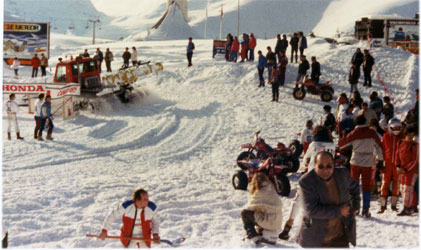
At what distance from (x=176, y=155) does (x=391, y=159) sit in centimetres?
564

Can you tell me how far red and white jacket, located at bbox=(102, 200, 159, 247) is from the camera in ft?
17.5

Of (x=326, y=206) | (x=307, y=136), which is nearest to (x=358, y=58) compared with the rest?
(x=307, y=136)

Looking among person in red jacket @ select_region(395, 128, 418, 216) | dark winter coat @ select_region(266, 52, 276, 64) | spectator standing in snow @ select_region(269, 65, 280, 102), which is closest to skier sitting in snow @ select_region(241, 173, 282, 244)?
person in red jacket @ select_region(395, 128, 418, 216)

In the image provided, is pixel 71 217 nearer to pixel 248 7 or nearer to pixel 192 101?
pixel 192 101

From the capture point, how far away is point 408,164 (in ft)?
24.3

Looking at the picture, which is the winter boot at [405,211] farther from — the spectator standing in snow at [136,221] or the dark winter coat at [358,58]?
the dark winter coat at [358,58]

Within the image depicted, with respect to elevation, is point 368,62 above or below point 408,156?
above

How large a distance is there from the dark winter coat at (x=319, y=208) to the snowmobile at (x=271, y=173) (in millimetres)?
4025

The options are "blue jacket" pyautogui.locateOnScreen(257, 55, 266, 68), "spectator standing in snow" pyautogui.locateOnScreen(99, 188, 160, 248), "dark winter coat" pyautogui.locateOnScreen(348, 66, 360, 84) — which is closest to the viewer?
"spectator standing in snow" pyautogui.locateOnScreen(99, 188, 160, 248)

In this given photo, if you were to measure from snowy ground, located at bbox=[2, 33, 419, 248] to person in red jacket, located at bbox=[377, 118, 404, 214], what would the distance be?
0.34m

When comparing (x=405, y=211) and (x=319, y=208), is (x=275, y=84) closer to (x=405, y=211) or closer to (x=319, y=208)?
(x=405, y=211)

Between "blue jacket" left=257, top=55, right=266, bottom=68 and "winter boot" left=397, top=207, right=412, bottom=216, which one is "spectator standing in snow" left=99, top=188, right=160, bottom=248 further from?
"blue jacket" left=257, top=55, right=266, bottom=68

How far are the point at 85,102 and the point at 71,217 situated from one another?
10.0 metres

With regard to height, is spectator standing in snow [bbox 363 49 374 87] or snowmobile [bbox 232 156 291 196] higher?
spectator standing in snow [bbox 363 49 374 87]
